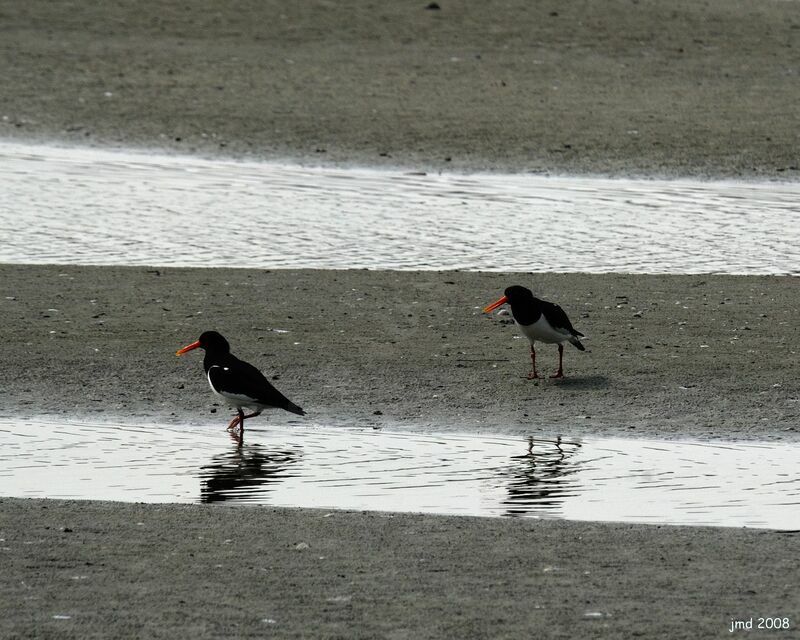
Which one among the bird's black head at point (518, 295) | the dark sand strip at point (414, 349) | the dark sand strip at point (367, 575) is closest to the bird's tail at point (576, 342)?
the dark sand strip at point (414, 349)

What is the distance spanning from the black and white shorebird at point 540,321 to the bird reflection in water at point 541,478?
1314 mm

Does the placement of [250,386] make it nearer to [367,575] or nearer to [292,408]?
[292,408]

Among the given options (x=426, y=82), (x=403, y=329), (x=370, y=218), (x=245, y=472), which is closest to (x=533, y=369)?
(x=403, y=329)

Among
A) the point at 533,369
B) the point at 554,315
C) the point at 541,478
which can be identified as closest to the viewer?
the point at 541,478

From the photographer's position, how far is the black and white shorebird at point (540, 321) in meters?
11.1

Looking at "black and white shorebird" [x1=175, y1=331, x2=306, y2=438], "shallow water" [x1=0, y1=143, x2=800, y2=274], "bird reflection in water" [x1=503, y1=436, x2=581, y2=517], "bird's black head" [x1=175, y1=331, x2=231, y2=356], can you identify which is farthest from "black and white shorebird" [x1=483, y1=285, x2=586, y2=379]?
"shallow water" [x1=0, y1=143, x2=800, y2=274]

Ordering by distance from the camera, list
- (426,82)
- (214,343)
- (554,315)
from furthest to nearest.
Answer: (426,82) < (554,315) < (214,343)

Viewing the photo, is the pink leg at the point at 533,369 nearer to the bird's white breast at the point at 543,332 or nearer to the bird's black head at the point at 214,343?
the bird's white breast at the point at 543,332

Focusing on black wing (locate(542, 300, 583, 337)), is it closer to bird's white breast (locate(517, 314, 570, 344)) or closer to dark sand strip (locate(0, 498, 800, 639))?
bird's white breast (locate(517, 314, 570, 344))

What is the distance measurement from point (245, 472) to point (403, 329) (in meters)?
3.68

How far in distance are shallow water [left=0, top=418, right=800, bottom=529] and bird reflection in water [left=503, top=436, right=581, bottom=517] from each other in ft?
0.04

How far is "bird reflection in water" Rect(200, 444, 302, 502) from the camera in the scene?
8641mm

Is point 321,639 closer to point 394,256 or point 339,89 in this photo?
point 394,256

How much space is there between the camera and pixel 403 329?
41.4 ft
